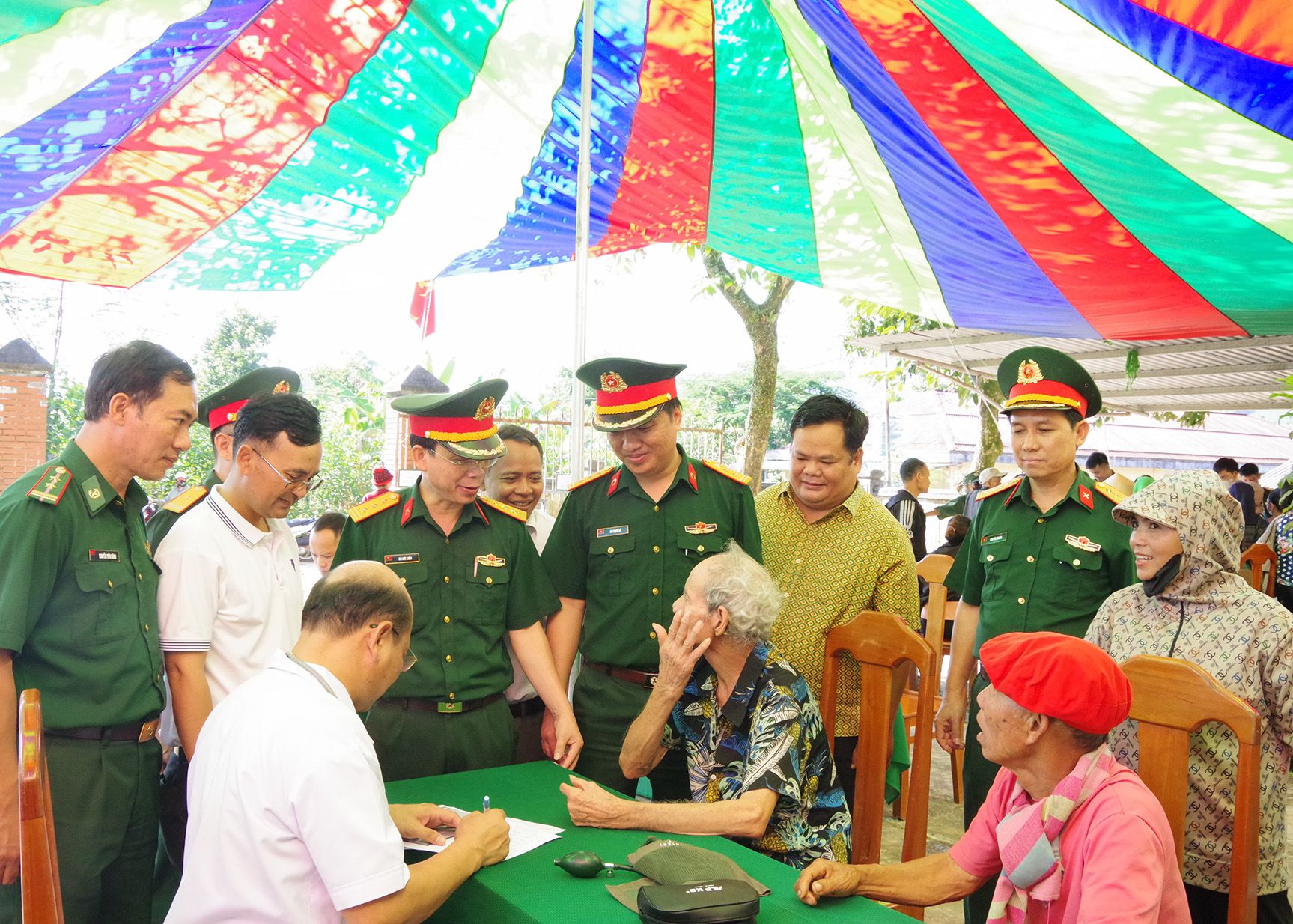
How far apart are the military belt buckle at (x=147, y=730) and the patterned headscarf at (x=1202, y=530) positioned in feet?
8.45

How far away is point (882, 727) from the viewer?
8.21ft

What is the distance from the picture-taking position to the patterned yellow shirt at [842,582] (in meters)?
2.93

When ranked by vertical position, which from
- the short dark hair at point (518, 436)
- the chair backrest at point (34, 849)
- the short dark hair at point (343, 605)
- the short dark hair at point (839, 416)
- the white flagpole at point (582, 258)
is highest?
the white flagpole at point (582, 258)

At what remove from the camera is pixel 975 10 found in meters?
3.01

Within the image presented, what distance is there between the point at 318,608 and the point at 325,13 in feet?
9.43

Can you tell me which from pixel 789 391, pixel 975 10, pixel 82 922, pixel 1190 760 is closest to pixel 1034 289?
pixel 975 10

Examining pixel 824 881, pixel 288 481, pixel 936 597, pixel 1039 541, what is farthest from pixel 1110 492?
pixel 288 481

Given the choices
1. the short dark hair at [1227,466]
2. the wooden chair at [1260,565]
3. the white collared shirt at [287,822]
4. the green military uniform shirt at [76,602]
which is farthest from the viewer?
the short dark hair at [1227,466]

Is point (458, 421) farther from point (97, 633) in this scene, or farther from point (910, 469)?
point (910, 469)

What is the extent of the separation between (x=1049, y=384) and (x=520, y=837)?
2164mm

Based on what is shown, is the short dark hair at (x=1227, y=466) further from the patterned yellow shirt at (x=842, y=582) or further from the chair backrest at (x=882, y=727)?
the chair backrest at (x=882, y=727)

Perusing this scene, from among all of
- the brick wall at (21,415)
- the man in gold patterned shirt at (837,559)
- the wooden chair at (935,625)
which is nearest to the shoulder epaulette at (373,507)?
the man in gold patterned shirt at (837,559)

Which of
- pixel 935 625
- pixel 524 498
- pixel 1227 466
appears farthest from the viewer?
pixel 1227 466

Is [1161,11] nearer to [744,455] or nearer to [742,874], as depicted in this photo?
[742,874]
